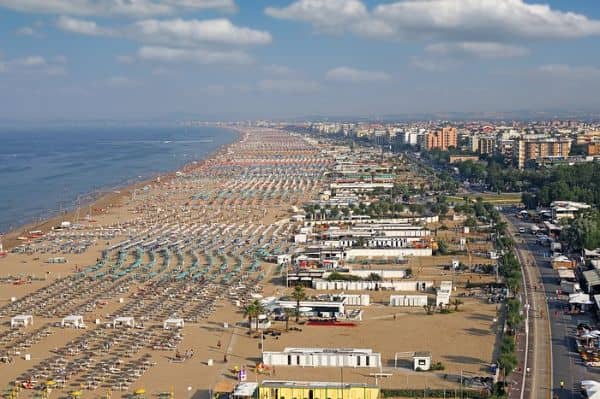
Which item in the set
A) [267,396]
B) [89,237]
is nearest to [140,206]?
[89,237]

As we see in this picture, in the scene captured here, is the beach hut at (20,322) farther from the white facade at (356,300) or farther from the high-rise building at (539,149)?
the high-rise building at (539,149)

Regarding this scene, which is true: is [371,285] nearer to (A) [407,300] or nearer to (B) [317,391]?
(A) [407,300]

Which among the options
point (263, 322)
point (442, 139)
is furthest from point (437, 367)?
point (442, 139)

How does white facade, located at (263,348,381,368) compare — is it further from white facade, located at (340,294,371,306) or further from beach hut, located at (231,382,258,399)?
white facade, located at (340,294,371,306)

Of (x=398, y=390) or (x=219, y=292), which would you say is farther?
(x=219, y=292)

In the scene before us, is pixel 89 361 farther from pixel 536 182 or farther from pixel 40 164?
pixel 40 164

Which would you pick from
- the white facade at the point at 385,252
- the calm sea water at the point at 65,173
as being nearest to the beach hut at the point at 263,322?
the white facade at the point at 385,252
